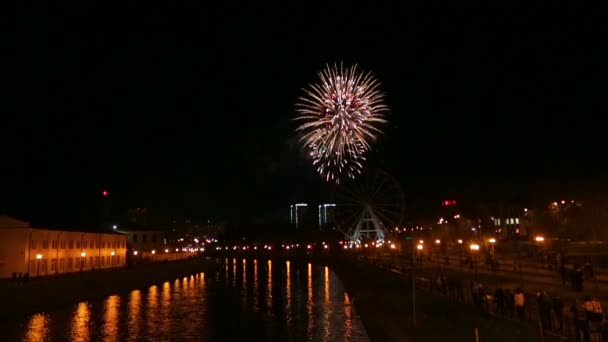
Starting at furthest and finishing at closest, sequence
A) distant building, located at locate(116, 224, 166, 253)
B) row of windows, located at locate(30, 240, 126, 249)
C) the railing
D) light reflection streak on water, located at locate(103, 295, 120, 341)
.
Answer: distant building, located at locate(116, 224, 166, 253) → row of windows, located at locate(30, 240, 126, 249) → light reflection streak on water, located at locate(103, 295, 120, 341) → the railing

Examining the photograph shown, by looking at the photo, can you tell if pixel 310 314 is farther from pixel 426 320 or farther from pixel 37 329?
pixel 426 320

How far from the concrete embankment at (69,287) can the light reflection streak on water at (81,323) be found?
1407 millimetres

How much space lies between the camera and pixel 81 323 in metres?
33.9

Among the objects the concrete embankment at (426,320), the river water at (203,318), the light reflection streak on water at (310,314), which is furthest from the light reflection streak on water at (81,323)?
the concrete embankment at (426,320)

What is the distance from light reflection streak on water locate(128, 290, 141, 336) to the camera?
3191cm

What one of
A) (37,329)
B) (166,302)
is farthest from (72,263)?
(37,329)

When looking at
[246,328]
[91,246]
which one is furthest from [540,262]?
[91,246]

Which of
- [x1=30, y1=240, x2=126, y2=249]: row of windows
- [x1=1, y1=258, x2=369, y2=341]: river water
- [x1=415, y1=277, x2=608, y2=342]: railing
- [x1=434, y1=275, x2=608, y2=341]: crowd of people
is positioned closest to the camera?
[x1=415, y1=277, x2=608, y2=342]: railing

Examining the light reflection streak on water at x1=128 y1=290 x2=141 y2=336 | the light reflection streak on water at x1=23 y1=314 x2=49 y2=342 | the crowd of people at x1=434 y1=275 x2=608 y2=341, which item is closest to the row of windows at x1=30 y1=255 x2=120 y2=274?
the light reflection streak on water at x1=128 y1=290 x2=141 y2=336

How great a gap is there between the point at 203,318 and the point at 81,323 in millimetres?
7536

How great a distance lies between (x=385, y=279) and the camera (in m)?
46.4

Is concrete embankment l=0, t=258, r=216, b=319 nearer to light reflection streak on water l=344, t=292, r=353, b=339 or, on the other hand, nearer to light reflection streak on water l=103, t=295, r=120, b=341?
light reflection streak on water l=103, t=295, r=120, b=341

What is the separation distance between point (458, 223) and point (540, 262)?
170 ft

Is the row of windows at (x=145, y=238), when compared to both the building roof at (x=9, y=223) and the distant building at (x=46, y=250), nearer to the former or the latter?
the distant building at (x=46, y=250)
